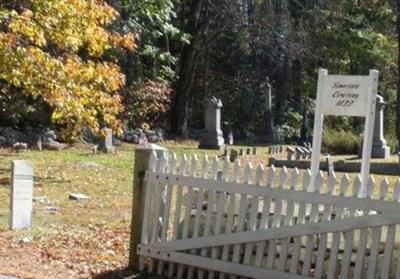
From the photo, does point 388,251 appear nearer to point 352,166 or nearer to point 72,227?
point 72,227

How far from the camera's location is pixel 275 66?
38406 millimetres

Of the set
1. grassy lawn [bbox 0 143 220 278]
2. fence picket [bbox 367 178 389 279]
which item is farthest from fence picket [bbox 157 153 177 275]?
fence picket [bbox 367 178 389 279]

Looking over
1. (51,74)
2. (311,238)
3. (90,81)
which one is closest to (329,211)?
(311,238)

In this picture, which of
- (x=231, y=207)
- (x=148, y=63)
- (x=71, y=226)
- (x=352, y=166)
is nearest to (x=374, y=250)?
(x=231, y=207)

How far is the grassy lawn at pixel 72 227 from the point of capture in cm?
737

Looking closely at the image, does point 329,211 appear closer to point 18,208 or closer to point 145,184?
point 145,184

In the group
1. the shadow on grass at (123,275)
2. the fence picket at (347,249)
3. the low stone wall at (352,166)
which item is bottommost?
the shadow on grass at (123,275)

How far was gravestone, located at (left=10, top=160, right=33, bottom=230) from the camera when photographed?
8.95 metres

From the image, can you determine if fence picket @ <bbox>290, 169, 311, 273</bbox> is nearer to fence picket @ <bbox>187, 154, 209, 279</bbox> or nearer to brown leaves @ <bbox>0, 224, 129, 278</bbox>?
fence picket @ <bbox>187, 154, 209, 279</bbox>

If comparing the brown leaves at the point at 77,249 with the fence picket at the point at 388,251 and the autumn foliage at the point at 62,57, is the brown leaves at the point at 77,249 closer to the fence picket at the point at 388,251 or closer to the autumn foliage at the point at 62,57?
the fence picket at the point at 388,251

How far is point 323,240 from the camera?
6.07 metres

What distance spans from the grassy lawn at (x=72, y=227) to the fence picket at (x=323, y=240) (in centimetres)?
216

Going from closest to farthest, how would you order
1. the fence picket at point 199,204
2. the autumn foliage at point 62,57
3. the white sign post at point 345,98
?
the fence picket at point 199,204, the white sign post at point 345,98, the autumn foliage at point 62,57

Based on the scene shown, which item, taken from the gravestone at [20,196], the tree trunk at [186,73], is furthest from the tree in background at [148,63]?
the gravestone at [20,196]
